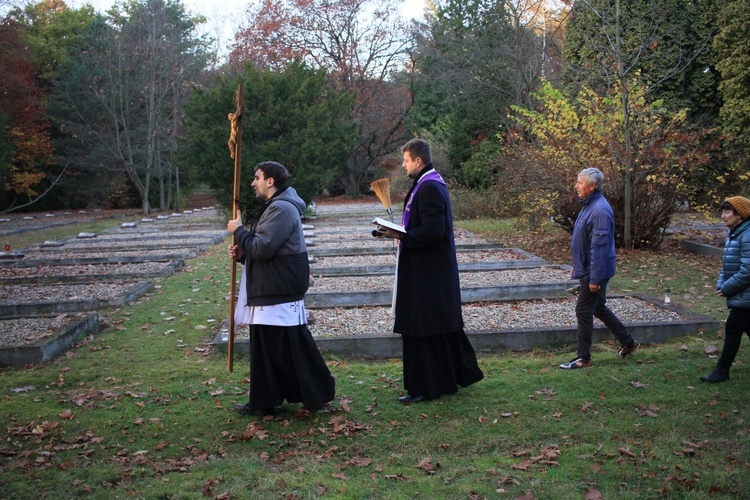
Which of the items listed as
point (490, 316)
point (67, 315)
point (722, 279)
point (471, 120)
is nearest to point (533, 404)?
point (722, 279)

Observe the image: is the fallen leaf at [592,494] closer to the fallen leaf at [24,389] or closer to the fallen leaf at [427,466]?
the fallen leaf at [427,466]

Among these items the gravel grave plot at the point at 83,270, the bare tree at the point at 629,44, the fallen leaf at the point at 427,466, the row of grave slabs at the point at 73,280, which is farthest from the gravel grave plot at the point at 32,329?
the bare tree at the point at 629,44

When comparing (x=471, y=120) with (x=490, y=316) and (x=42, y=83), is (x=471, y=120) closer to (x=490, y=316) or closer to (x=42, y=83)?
(x=490, y=316)

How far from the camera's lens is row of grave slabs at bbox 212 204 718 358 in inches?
297

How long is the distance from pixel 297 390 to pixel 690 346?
4167mm

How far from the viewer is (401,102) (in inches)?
1596

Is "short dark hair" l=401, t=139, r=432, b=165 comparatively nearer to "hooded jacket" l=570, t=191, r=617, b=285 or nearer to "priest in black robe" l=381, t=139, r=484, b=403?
"priest in black robe" l=381, t=139, r=484, b=403

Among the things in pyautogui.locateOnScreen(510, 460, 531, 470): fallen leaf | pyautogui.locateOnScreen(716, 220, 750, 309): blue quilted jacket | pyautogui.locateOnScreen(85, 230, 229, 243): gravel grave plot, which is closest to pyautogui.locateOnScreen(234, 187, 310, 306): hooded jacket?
pyautogui.locateOnScreen(510, 460, 531, 470): fallen leaf

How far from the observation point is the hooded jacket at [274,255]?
16.7 ft

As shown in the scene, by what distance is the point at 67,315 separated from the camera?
8.88 m

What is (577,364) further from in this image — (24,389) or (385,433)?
(24,389)

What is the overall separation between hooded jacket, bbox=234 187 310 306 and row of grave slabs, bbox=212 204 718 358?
2.35 metres

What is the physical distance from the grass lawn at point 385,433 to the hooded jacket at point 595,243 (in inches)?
35.1

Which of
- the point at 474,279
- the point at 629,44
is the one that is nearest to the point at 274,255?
the point at 474,279
